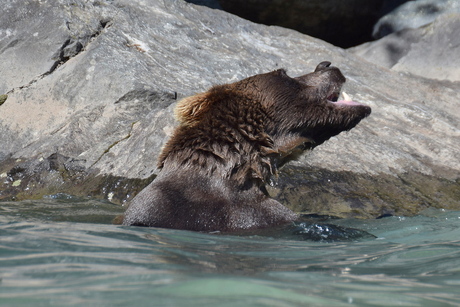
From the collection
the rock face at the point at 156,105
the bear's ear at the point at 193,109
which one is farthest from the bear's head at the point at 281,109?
the rock face at the point at 156,105

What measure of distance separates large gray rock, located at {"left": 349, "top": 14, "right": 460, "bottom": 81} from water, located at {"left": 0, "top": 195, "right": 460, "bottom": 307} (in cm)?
803

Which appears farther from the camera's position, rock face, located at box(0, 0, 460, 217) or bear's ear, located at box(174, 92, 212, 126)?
rock face, located at box(0, 0, 460, 217)

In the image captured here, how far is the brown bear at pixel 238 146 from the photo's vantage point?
4.96m

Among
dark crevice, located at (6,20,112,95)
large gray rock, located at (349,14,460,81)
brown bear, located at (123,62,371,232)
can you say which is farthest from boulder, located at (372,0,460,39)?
brown bear, located at (123,62,371,232)

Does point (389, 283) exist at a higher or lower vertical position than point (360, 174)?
lower

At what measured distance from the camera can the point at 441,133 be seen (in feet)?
30.2

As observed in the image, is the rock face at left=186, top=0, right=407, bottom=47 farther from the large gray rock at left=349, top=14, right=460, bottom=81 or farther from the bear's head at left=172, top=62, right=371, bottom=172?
the bear's head at left=172, top=62, right=371, bottom=172

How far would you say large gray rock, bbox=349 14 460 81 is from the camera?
12227 mm

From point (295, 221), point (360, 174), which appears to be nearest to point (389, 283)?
point (295, 221)

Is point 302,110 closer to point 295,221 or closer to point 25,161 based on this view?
point 295,221

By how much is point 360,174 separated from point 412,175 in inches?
31.4

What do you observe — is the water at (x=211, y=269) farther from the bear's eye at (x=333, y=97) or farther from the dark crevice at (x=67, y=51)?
the dark crevice at (x=67, y=51)

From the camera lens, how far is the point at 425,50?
41.4 feet

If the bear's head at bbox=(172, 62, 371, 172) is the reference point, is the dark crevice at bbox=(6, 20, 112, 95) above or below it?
above
